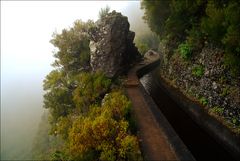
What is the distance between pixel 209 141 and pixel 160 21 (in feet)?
55.5

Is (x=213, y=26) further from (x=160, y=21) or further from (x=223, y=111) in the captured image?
(x=160, y=21)

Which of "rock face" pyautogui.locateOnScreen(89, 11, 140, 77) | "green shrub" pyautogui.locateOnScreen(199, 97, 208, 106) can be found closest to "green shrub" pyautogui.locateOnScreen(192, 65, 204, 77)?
"green shrub" pyautogui.locateOnScreen(199, 97, 208, 106)

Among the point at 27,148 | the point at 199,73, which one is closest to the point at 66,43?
the point at 199,73

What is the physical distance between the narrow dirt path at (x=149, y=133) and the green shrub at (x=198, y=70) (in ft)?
14.6

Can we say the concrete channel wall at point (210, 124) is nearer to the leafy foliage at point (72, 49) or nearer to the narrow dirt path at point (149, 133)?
the narrow dirt path at point (149, 133)

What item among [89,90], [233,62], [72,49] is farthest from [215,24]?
[72,49]

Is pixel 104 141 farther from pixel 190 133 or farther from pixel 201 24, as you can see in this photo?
pixel 201 24

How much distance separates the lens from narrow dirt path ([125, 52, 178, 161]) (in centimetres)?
1518

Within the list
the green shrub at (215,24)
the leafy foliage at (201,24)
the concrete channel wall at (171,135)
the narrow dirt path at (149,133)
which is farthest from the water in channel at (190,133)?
the green shrub at (215,24)

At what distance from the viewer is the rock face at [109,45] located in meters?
25.7

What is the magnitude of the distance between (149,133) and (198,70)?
748cm

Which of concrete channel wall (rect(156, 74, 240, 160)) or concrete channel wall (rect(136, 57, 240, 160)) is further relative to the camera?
concrete channel wall (rect(156, 74, 240, 160))

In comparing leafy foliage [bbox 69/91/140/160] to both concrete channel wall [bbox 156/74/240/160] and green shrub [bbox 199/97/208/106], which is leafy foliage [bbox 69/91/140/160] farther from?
green shrub [bbox 199/97/208/106]

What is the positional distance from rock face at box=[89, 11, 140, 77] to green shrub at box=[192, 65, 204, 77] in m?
6.86
